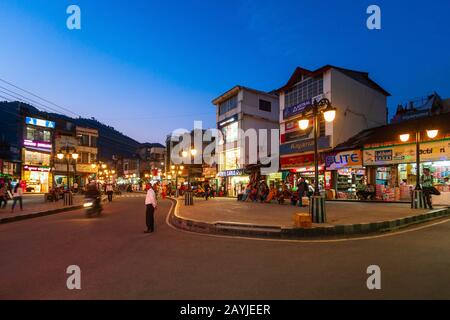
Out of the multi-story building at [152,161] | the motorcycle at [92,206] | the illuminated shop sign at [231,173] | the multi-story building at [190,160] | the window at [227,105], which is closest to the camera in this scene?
the motorcycle at [92,206]

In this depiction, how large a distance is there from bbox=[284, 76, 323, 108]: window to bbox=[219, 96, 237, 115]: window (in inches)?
376

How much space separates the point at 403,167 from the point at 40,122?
152 feet

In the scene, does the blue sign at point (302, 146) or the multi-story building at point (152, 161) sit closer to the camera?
the blue sign at point (302, 146)

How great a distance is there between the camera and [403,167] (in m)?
21.7

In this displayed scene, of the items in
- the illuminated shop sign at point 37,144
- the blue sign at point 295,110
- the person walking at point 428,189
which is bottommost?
the person walking at point 428,189

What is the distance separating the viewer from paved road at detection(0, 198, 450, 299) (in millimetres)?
4402

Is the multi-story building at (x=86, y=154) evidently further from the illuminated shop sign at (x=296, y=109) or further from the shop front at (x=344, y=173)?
the shop front at (x=344, y=173)

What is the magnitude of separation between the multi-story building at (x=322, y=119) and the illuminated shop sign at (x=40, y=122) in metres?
34.9

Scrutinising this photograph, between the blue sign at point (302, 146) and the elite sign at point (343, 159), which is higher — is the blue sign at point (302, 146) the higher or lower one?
the higher one

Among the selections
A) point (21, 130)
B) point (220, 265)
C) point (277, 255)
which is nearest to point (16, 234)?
point (220, 265)

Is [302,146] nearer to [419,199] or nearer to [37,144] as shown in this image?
[419,199]

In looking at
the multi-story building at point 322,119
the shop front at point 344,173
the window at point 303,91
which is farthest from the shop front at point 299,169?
the window at point 303,91

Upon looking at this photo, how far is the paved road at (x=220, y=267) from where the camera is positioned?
440 cm
